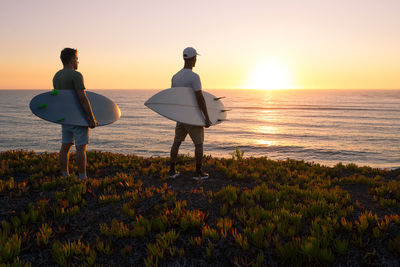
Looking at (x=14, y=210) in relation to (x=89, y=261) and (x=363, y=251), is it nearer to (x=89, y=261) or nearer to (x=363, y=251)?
(x=89, y=261)

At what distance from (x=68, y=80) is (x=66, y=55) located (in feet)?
1.67

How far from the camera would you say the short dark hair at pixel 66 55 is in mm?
5398

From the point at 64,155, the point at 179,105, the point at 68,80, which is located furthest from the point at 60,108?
the point at 179,105

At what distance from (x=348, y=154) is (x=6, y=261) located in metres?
21.7

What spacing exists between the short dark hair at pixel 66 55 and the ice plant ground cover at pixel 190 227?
2531 millimetres

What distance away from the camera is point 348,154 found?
19906mm

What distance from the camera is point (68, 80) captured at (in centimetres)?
549

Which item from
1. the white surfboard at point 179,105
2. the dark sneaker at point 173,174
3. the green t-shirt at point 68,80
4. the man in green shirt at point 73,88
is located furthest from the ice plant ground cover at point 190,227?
the green t-shirt at point 68,80

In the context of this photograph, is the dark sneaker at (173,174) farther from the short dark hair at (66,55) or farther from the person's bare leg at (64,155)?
the short dark hair at (66,55)

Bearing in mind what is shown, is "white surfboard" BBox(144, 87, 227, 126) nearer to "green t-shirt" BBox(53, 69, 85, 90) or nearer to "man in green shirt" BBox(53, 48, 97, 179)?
"man in green shirt" BBox(53, 48, 97, 179)

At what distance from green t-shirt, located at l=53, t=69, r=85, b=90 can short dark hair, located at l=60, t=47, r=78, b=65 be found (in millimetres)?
203

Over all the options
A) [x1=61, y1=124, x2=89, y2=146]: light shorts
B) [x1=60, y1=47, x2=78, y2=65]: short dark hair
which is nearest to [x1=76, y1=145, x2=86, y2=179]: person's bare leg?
[x1=61, y1=124, x2=89, y2=146]: light shorts

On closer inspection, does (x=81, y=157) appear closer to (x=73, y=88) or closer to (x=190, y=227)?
(x=73, y=88)

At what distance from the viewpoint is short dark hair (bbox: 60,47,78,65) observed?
540cm
